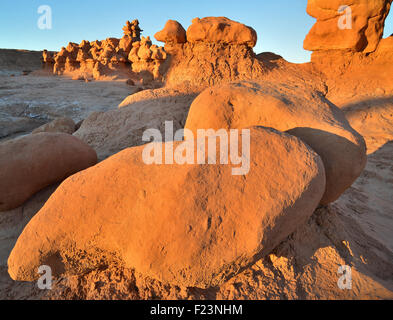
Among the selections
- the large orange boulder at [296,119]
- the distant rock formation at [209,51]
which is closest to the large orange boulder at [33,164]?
the large orange boulder at [296,119]

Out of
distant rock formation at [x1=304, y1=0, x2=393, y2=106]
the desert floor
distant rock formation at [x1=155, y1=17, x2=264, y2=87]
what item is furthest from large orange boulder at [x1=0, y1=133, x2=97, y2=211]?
distant rock formation at [x1=304, y1=0, x2=393, y2=106]

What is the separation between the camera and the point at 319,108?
73.2 inches

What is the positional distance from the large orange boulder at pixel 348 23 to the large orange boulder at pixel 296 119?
5.65 m

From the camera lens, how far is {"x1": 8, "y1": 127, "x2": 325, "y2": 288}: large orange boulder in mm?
1048

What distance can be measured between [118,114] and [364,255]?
9.49ft

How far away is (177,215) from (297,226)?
2.35ft

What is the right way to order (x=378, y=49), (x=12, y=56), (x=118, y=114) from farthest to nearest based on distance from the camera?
(x=12, y=56), (x=378, y=49), (x=118, y=114)

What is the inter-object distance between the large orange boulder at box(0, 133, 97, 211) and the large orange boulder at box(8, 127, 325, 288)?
69cm

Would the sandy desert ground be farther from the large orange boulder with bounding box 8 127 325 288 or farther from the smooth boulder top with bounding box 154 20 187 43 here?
the smooth boulder top with bounding box 154 20 187 43

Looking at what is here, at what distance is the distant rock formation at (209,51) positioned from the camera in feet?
18.5

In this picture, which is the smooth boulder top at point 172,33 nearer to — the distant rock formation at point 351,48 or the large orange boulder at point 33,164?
the distant rock formation at point 351,48
